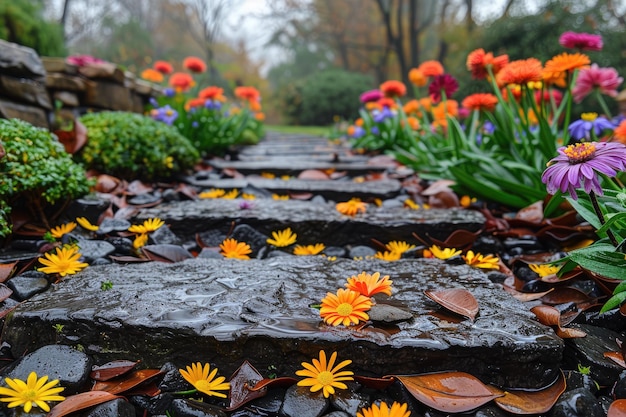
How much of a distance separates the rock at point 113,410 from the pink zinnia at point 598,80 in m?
2.40

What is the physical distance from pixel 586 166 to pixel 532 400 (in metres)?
0.54

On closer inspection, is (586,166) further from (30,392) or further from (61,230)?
(61,230)

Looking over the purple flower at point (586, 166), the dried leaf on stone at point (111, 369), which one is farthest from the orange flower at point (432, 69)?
the dried leaf on stone at point (111, 369)

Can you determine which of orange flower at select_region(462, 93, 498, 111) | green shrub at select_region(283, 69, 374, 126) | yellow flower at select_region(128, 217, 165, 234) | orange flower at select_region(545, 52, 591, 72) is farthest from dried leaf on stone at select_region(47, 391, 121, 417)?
green shrub at select_region(283, 69, 374, 126)

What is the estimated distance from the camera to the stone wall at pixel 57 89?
223cm

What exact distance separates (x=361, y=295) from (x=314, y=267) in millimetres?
349

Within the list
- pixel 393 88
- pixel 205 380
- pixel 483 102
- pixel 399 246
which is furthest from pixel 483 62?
pixel 205 380

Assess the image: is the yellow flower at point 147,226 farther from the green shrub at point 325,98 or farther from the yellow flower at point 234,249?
the green shrub at point 325,98

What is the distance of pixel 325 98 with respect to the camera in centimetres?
1291

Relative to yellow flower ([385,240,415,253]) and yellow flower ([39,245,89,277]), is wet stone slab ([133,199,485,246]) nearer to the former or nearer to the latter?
yellow flower ([385,240,415,253])

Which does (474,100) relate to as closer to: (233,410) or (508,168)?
(508,168)

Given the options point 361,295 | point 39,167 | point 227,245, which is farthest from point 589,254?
point 39,167

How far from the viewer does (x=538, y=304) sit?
1.26 m

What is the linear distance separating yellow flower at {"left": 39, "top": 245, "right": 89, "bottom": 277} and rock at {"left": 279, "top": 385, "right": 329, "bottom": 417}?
0.86 metres
